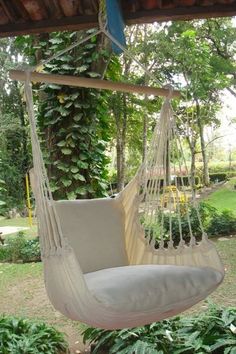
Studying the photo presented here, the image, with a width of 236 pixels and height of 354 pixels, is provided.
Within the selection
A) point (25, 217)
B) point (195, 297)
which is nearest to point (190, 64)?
point (25, 217)

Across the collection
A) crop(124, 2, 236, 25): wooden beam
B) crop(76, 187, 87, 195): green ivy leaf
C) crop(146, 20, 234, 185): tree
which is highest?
crop(146, 20, 234, 185): tree

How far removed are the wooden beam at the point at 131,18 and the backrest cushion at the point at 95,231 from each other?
715mm

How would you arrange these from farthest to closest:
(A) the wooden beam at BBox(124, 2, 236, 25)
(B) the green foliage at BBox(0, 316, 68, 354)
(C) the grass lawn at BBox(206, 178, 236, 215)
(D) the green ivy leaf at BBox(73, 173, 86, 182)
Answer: (C) the grass lawn at BBox(206, 178, 236, 215), (D) the green ivy leaf at BBox(73, 173, 86, 182), (B) the green foliage at BBox(0, 316, 68, 354), (A) the wooden beam at BBox(124, 2, 236, 25)

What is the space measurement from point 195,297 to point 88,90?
2140 millimetres

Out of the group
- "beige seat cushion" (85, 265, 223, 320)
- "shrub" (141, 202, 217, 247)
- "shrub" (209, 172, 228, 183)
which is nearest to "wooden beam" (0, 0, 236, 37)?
"beige seat cushion" (85, 265, 223, 320)

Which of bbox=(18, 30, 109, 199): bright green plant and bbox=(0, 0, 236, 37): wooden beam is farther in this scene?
bbox=(18, 30, 109, 199): bright green plant

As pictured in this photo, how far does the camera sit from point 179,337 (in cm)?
212

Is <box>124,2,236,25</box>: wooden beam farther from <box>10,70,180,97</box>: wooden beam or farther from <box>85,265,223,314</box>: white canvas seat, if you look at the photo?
<box>85,265,223,314</box>: white canvas seat

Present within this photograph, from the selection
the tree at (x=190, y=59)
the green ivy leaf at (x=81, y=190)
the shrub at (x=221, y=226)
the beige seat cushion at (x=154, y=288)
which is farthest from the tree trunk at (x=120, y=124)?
the beige seat cushion at (x=154, y=288)

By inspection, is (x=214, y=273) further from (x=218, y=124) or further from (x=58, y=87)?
(x=218, y=124)

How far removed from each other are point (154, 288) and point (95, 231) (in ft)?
1.54

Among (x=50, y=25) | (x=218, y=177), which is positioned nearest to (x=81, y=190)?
(x=50, y=25)

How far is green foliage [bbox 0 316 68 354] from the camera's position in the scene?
211cm

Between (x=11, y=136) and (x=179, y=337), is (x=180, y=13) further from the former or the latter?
(x=11, y=136)
